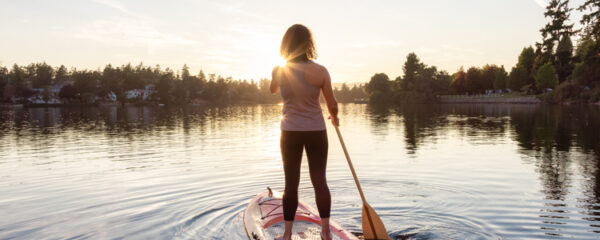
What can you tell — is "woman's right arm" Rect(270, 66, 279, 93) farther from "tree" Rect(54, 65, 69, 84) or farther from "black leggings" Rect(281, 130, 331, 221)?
"tree" Rect(54, 65, 69, 84)

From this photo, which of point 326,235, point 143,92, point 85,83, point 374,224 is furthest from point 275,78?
point 143,92

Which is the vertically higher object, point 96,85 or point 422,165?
point 96,85

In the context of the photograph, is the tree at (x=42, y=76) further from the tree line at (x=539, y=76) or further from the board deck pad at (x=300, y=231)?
the board deck pad at (x=300, y=231)

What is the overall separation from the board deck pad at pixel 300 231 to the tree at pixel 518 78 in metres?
116

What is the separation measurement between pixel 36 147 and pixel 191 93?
14256 centimetres

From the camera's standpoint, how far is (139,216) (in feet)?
24.0

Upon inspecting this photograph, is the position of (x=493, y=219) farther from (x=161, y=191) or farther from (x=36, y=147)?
(x=36, y=147)

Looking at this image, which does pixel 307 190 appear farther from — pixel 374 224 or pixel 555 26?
pixel 555 26

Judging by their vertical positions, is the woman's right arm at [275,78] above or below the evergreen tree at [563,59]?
below

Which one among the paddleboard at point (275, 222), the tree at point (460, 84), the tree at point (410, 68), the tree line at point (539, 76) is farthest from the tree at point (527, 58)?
the paddleboard at point (275, 222)

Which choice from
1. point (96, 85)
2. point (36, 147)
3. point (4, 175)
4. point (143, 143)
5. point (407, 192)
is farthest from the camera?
→ point (96, 85)

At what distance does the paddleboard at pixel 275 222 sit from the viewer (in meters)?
5.38

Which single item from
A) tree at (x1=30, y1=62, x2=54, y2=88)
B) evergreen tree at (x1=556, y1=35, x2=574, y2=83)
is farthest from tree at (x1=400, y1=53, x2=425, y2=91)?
→ tree at (x1=30, y1=62, x2=54, y2=88)

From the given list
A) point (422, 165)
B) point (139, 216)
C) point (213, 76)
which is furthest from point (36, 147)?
point (213, 76)
